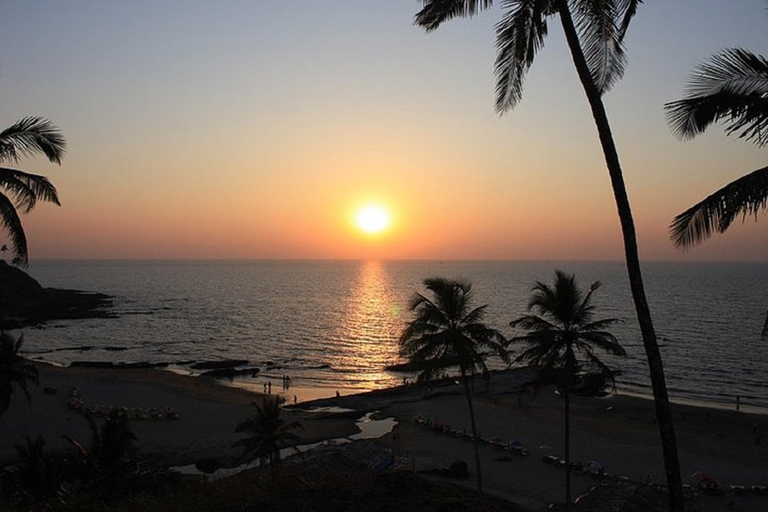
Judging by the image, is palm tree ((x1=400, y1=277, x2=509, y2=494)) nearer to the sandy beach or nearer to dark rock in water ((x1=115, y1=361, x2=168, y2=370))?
the sandy beach

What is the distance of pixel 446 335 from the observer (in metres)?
22.6

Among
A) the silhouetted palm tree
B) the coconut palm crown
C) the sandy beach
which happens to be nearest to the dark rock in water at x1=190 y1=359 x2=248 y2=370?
the sandy beach

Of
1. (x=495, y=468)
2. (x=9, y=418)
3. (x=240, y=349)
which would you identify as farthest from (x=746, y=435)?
(x=240, y=349)

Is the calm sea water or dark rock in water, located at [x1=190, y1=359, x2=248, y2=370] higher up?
the calm sea water

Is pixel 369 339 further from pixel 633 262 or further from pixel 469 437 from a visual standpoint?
pixel 633 262

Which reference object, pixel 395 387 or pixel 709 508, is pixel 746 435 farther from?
pixel 395 387

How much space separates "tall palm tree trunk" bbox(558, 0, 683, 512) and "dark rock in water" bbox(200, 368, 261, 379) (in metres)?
58.0

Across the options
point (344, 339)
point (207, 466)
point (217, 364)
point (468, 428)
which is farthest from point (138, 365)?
point (468, 428)

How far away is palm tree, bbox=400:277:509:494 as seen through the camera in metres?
22.5

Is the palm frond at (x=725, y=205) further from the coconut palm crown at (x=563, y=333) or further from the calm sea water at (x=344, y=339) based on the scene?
the calm sea water at (x=344, y=339)

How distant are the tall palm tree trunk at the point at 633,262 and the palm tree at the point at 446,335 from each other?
11.6m

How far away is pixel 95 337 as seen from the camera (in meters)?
86.8

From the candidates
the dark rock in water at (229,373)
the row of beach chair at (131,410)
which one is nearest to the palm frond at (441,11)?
the row of beach chair at (131,410)

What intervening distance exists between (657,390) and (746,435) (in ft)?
119
